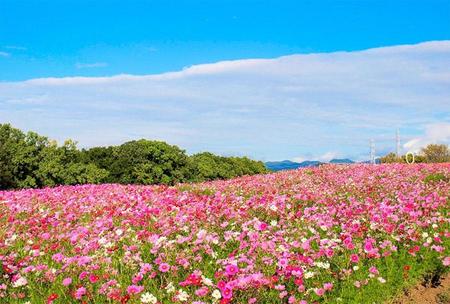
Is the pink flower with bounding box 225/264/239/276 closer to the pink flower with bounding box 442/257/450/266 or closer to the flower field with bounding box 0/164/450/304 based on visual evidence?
the flower field with bounding box 0/164/450/304

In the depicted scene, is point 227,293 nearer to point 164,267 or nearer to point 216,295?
point 216,295

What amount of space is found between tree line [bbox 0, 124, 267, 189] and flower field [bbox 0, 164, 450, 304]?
14289mm

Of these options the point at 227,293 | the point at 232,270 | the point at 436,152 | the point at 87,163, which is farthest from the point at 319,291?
the point at 436,152

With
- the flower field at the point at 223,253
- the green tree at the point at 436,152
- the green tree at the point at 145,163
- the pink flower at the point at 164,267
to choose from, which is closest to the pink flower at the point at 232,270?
the flower field at the point at 223,253

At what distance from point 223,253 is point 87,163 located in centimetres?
2265

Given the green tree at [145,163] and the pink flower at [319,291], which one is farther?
the green tree at [145,163]

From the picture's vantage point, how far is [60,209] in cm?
1204

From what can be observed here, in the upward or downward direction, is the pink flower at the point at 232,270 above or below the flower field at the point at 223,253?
above

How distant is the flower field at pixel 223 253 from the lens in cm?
582

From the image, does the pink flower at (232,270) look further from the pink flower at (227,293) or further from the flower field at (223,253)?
the pink flower at (227,293)

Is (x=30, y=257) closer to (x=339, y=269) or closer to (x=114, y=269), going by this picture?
(x=114, y=269)

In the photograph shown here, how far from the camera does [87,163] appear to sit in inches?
1126

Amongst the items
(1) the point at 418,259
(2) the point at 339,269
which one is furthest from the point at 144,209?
(1) the point at 418,259

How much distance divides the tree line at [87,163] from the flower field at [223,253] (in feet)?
46.9
